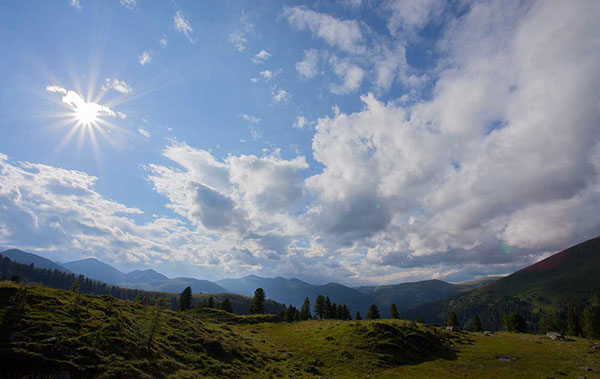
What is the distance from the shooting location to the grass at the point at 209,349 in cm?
2383

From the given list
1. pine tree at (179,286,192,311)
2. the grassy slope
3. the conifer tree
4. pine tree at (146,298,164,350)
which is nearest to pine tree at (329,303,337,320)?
the conifer tree

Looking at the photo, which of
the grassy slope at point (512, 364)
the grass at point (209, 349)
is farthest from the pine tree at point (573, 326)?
the grassy slope at point (512, 364)

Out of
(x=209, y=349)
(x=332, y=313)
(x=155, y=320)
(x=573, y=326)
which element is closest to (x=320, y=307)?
(x=332, y=313)

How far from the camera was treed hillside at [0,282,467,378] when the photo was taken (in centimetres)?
2317

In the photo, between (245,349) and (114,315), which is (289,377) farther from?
(114,315)

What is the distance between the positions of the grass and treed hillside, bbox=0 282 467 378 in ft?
0.29

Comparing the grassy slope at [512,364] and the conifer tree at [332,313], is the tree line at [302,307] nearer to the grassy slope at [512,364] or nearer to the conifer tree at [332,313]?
the conifer tree at [332,313]

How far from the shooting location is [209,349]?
4084 centimetres

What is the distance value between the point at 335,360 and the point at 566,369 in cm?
4049

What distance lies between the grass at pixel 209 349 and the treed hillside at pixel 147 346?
0.09 m

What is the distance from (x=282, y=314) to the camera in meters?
116

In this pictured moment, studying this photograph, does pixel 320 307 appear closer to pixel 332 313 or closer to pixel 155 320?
pixel 332 313

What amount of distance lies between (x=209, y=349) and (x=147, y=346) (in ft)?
40.0

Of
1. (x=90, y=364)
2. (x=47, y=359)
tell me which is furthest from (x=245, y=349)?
(x=47, y=359)
